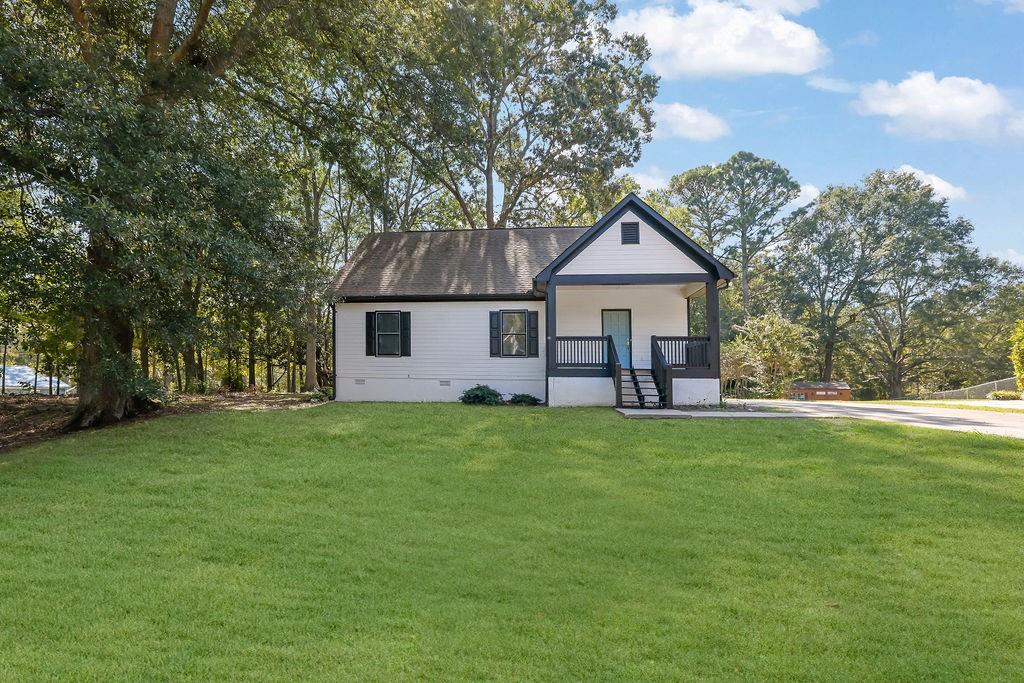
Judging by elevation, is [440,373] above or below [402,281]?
below

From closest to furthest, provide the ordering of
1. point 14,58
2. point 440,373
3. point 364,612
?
point 364,612 → point 14,58 → point 440,373

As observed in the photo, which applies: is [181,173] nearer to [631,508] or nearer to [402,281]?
[402,281]

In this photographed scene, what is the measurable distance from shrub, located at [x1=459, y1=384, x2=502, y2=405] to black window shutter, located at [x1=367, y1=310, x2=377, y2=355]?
3.07 metres

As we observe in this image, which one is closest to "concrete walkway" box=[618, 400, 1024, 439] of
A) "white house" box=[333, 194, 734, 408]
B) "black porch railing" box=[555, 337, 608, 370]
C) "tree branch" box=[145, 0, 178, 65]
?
"white house" box=[333, 194, 734, 408]

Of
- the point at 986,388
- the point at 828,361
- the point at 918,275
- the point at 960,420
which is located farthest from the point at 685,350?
the point at 918,275

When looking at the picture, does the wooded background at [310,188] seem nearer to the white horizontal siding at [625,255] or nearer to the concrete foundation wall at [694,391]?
the white horizontal siding at [625,255]

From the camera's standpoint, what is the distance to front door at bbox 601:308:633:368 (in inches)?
687

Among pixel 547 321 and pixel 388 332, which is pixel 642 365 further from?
pixel 388 332

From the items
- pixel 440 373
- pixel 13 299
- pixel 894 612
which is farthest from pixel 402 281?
pixel 894 612

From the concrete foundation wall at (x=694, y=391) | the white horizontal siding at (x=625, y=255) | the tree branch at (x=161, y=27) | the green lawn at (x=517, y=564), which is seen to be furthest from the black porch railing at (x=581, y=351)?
the tree branch at (x=161, y=27)

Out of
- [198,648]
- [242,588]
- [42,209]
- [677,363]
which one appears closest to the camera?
[198,648]

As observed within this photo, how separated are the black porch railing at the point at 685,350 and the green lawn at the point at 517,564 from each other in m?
6.42

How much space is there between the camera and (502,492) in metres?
6.77

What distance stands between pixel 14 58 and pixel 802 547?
37.6 feet
